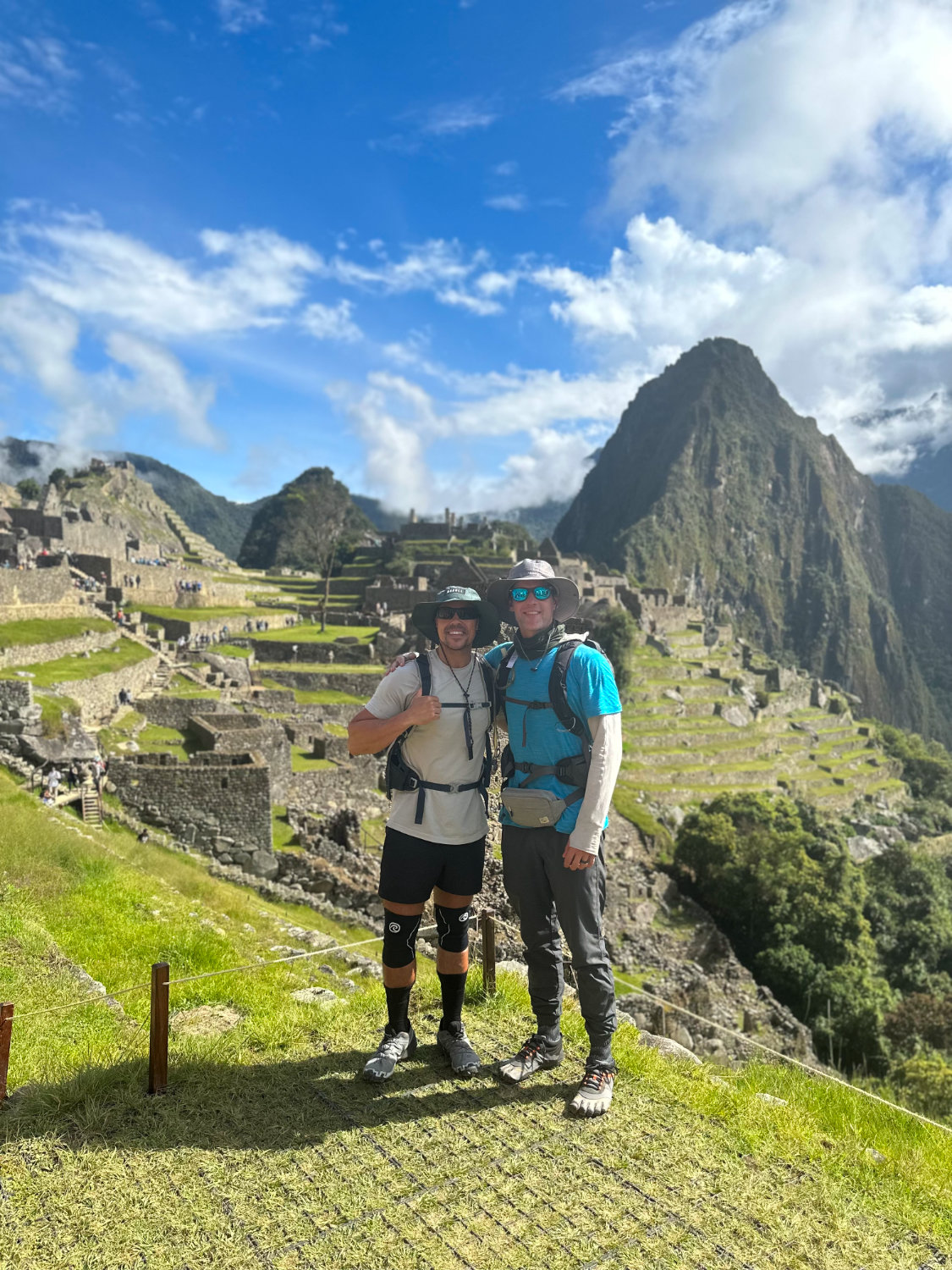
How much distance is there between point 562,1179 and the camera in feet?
9.95

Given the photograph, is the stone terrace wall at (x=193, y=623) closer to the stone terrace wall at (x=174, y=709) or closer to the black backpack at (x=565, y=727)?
the stone terrace wall at (x=174, y=709)

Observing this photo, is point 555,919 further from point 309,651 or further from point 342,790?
point 309,651

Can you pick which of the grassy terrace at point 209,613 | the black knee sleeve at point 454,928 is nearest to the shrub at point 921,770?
the grassy terrace at point 209,613

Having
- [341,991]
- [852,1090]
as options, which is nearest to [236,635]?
[341,991]

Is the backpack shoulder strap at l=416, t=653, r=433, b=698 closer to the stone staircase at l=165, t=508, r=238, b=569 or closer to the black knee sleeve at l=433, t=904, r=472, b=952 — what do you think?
the black knee sleeve at l=433, t=904, r=472, b=952

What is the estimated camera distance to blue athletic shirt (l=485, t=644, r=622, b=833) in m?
3.62

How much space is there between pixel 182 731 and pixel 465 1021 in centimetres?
1573

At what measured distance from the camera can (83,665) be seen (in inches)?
776

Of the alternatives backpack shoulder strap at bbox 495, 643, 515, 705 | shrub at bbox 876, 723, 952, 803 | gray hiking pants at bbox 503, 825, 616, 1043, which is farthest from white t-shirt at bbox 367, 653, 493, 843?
shrub at bbox 876, 723, 952, 803

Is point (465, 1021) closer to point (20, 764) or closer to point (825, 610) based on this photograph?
point (20, 764)

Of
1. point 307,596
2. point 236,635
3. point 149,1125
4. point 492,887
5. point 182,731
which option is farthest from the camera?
point 307,596

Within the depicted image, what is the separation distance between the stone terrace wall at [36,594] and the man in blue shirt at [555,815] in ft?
75.9

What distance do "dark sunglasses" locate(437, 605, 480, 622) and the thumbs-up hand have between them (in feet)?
1.45

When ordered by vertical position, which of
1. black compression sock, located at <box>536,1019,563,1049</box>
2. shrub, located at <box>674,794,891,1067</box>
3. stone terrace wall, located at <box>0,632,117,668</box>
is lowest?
shrub, located at <box>674,794,891,1067</box>
